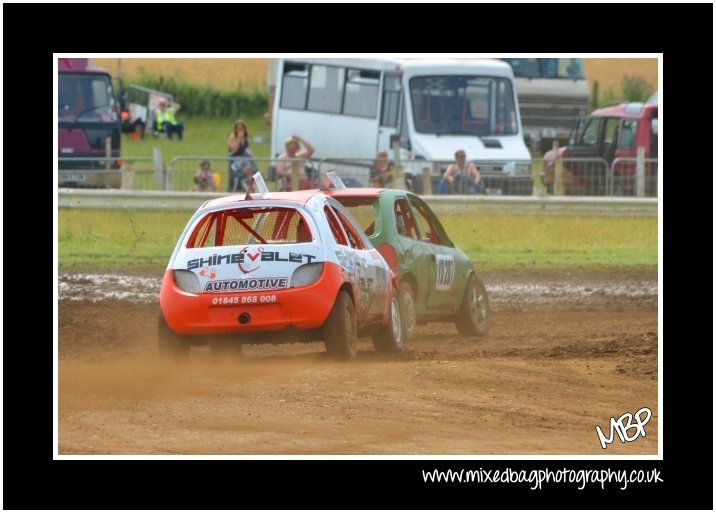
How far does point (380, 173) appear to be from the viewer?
24.6 metres

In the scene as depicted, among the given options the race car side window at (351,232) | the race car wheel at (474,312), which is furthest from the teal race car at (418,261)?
the race car side window at (351,232)

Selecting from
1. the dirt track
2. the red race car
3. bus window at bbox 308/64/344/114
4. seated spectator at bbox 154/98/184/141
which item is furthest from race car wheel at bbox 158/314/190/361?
seated spectator at bbox 154/98/184/141

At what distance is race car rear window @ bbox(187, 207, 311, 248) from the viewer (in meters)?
12.3

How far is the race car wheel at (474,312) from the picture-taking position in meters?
15.6

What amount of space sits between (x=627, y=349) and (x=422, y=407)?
401cm

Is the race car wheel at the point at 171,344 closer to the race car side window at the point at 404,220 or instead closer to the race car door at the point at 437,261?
the race car side window at the point at 404,220

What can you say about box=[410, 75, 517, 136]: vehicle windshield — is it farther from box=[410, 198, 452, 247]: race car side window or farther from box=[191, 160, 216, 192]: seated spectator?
box=[410, 198, 452, 247]: race car side window

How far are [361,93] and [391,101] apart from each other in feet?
3.71

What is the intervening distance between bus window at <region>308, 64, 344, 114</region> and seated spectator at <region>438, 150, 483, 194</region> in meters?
7.04

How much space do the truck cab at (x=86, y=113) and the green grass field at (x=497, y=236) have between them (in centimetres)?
706

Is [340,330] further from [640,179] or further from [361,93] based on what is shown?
[361,93]

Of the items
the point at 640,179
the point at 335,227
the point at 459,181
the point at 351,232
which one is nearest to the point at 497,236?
the point at 459,181

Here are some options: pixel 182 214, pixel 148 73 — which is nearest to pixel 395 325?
pixel 182 214

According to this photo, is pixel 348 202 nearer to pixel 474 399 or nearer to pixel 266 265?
pixel 266 265
